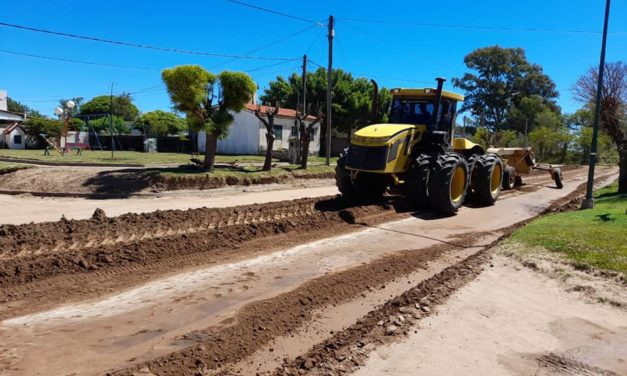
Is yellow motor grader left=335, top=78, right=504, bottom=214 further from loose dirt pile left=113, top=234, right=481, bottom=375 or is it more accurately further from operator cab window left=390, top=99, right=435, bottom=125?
loose dirt pile left=113, top=234, right=481, bottom=375

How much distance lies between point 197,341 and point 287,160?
2722cm

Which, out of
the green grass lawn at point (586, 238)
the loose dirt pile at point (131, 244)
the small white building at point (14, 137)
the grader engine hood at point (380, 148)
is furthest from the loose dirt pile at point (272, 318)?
the small white building at point (14, 137)

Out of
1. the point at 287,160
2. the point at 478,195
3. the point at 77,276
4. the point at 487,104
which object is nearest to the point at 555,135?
the point at 487,104

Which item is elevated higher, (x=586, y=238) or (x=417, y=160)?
(x=417, y=160)

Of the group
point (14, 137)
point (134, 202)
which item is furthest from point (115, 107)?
point (134, 202)

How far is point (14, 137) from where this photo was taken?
141 feet

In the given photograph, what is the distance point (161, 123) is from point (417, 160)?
48.8 meters

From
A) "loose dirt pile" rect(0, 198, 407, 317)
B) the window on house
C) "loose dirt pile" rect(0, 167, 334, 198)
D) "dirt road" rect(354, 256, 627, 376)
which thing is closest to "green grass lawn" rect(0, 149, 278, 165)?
"loose dirt pile" rect(0, 167, 334, 198)

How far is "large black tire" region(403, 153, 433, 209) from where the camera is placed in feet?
37.6

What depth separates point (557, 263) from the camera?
7309 millimetres

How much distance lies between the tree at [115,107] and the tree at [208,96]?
55.8 metres

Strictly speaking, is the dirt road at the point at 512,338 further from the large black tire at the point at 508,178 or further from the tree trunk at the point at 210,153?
the tree trunk at the point at 210,153

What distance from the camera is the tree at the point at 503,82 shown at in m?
68.4

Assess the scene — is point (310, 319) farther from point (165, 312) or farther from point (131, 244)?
point (131, 244)
